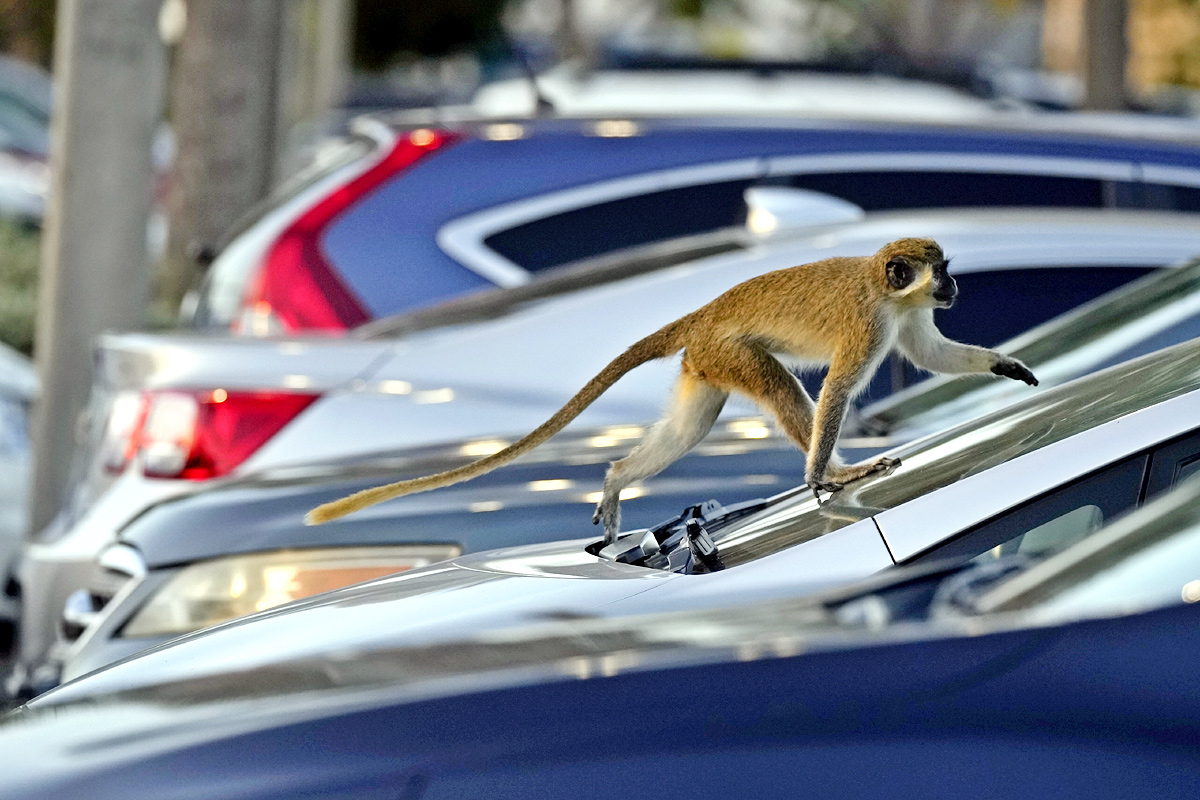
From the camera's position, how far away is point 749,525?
107 inches

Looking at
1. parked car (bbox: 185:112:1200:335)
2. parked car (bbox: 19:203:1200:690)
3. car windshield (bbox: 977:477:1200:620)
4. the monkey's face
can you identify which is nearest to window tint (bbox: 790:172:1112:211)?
parked car (bbox: 185:112:1200:335)

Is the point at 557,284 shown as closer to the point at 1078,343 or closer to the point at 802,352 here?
the point at 1078,343

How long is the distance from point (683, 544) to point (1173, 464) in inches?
30.9

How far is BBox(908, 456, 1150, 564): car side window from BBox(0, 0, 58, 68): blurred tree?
31.6 metres

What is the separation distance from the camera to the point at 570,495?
3.50 metres

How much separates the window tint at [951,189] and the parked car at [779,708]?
396 cm

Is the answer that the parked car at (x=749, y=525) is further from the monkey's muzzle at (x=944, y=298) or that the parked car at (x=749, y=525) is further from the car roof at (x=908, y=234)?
the car roof at (x=908, y=234)

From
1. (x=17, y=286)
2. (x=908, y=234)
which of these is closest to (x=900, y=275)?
(x=908, y=234)

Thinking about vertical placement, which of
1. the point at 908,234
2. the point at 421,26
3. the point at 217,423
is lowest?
the point at 217,423

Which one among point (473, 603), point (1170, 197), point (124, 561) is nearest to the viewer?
point (473, 603)

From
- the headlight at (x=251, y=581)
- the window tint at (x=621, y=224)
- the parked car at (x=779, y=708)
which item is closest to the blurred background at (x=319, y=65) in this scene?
the window tint at (x=621, y=224)

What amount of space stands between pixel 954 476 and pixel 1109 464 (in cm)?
28

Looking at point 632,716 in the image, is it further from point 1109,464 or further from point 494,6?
point 494,6

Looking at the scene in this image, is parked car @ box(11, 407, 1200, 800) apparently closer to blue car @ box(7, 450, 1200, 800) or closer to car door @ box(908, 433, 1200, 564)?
blue car @ box(7, 450, 1200, 800)
